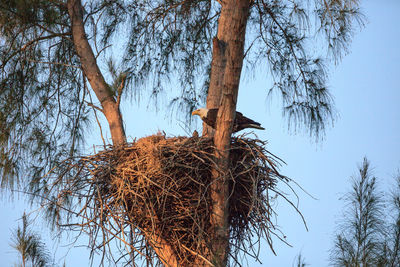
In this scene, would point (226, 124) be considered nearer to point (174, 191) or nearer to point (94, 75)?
point (174, 191)

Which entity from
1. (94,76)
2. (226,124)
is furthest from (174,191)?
(94,76)

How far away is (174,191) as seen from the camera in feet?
9.82

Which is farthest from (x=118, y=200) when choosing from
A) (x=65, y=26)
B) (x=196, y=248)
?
(x=65, y=26)

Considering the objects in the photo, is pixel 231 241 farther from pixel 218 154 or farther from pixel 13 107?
pixel 13 107

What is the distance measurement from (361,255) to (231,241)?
129cm

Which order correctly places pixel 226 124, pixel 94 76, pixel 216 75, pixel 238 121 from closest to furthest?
pixel 226 124 → pixel 238 121 → pixel 216 75 → pixel 94 76

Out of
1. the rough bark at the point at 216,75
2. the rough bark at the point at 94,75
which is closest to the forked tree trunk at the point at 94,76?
the rough bark at the point at 94,75

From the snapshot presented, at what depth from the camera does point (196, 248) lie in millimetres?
3146

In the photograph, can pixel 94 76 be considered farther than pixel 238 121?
Yes

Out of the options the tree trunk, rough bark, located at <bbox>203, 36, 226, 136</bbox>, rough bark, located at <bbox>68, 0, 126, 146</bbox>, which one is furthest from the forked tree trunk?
the tree trunk

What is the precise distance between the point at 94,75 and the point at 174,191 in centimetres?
149

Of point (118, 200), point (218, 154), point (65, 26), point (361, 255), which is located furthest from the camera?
point (65, 26)

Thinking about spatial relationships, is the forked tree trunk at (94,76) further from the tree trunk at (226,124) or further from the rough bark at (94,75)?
the tree trunk at (226,124)

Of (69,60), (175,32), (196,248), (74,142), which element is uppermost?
(175,32)
